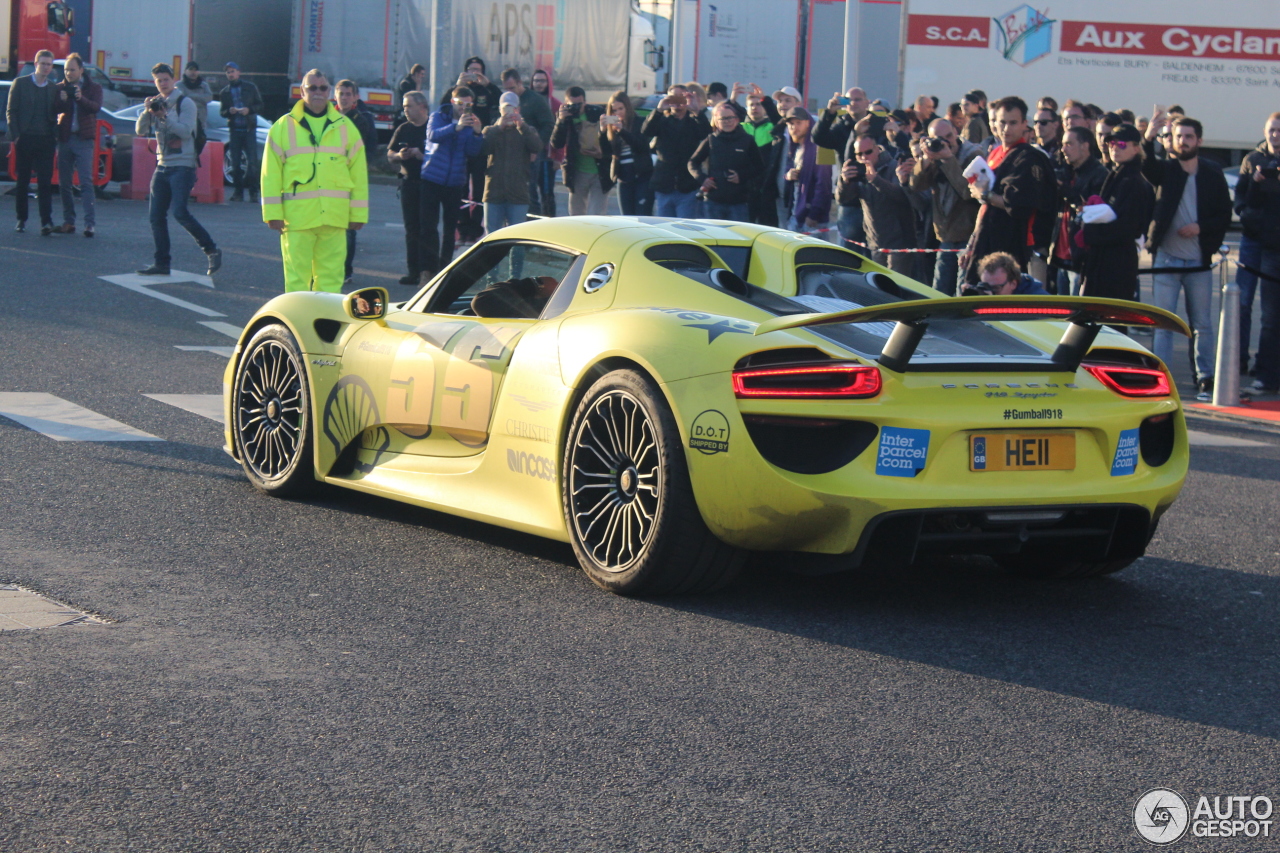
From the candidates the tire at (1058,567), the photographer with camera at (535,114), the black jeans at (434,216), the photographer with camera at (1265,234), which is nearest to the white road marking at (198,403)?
the tire at (1058,567)

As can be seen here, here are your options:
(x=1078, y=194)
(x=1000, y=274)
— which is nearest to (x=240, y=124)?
(x=1078, y=194)

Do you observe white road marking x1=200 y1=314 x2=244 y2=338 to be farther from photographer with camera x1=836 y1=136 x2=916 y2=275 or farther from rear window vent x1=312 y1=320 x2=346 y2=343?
rear window vent x1=312 y1=320 x2=346 y2=343

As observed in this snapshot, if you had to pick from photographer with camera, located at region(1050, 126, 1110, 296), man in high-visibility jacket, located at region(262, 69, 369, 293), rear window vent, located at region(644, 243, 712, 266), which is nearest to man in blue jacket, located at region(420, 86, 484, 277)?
man in high-visibility jacket, located at region(262, 69, 369, 293)

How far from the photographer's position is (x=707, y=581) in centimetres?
522

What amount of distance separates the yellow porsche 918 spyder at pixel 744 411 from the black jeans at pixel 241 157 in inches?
739

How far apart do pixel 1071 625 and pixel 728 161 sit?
10899mm

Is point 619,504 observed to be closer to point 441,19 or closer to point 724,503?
point 724,503

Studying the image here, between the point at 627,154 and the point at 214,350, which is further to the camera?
the point at 627,154

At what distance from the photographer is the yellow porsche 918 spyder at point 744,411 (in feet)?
16.2

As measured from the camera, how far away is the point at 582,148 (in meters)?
18.1

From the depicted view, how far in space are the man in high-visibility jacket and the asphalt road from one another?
17.3 ft

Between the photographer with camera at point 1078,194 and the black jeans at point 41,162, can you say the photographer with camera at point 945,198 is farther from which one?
the black jeans at point 41,162

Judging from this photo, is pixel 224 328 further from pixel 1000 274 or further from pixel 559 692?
pixel 559 692

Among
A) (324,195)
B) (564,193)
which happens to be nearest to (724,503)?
(324,195)
